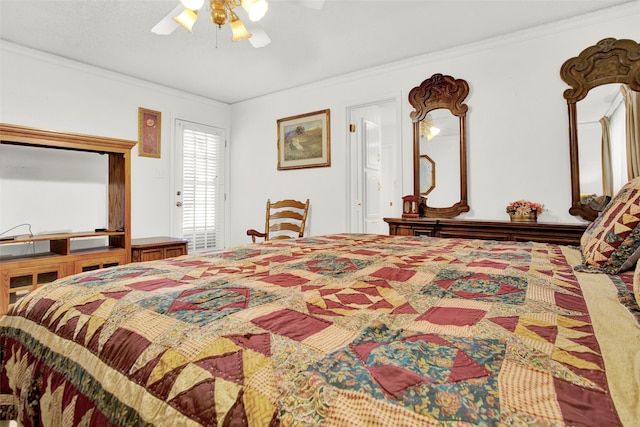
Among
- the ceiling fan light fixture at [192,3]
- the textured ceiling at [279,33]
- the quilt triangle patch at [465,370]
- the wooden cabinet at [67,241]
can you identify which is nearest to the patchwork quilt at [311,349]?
the quilt triangle patch at [465,370]

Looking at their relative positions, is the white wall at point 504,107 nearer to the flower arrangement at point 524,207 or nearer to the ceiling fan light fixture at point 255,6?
the flower arrangement at point 524,207

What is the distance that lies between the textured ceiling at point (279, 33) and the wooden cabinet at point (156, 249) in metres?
1.89

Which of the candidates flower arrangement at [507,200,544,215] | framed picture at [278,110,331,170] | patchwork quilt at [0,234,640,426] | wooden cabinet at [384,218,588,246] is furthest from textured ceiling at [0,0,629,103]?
patchwork quilt at [0,234,640,426]

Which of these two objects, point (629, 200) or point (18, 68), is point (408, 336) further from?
point (18, 68)

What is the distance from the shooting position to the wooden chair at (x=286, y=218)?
4095 millimetres

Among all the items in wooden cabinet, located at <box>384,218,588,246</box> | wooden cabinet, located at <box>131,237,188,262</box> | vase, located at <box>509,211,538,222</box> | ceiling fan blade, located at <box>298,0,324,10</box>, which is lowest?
wooden cabinet, located at <box>131,237,188,262</box>

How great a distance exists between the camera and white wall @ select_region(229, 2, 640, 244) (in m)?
2.77

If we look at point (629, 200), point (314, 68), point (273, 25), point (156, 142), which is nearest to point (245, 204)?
point (156, 142)

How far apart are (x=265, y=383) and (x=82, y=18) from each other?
132 inches

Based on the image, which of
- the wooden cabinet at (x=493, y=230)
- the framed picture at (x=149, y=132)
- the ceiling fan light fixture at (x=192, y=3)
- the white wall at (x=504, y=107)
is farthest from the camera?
the framed picture at (x=149, y=132)

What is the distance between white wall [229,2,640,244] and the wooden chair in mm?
284

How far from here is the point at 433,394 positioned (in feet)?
1.51

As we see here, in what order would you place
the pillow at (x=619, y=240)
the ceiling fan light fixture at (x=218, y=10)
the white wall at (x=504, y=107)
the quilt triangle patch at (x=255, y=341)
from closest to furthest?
1. the quilt triangle patch at (x=255, y=341)
2. the pillow at (x=619, y=240)
3. the ceiling fan light fixture at (x=218, y=10)
4. the white wall at (x=504, y=107)

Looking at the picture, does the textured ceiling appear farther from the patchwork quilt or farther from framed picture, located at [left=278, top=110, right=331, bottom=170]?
the patchwork quilt
